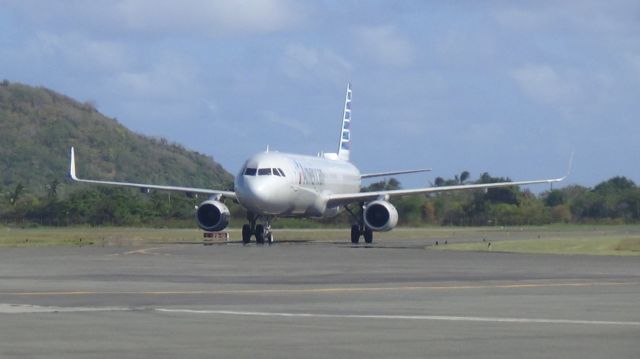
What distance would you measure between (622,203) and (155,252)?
56.4 m

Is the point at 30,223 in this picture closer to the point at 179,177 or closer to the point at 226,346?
the point at 226,346

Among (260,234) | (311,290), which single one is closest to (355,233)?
(260,234)

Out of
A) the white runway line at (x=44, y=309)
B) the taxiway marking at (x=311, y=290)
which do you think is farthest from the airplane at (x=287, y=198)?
the white runway line at (x=44, y=309)

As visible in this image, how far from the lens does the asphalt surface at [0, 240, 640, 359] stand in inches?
565

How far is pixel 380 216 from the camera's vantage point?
5231cm

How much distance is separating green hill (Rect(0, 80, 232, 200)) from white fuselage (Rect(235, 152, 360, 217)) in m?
82.0

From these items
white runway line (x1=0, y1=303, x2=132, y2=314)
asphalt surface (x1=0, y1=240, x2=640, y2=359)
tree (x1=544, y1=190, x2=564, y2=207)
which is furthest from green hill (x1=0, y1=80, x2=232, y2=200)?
white runway line (x1=0, y1=303, x2=132, y2=314)

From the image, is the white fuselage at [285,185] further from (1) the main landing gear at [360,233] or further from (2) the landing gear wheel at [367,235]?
(2) the landing gear wheel at [367,235]

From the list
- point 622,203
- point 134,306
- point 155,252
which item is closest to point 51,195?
point 622,203

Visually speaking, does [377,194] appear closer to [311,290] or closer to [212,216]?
[212,216]

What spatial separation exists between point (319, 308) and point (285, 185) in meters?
31.6

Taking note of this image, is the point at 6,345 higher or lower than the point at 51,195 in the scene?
lower

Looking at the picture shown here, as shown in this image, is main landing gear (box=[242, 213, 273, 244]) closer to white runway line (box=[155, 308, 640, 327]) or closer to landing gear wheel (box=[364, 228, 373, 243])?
landing gear wheel (box=[364, 228, 373, 243])

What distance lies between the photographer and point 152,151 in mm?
164250
